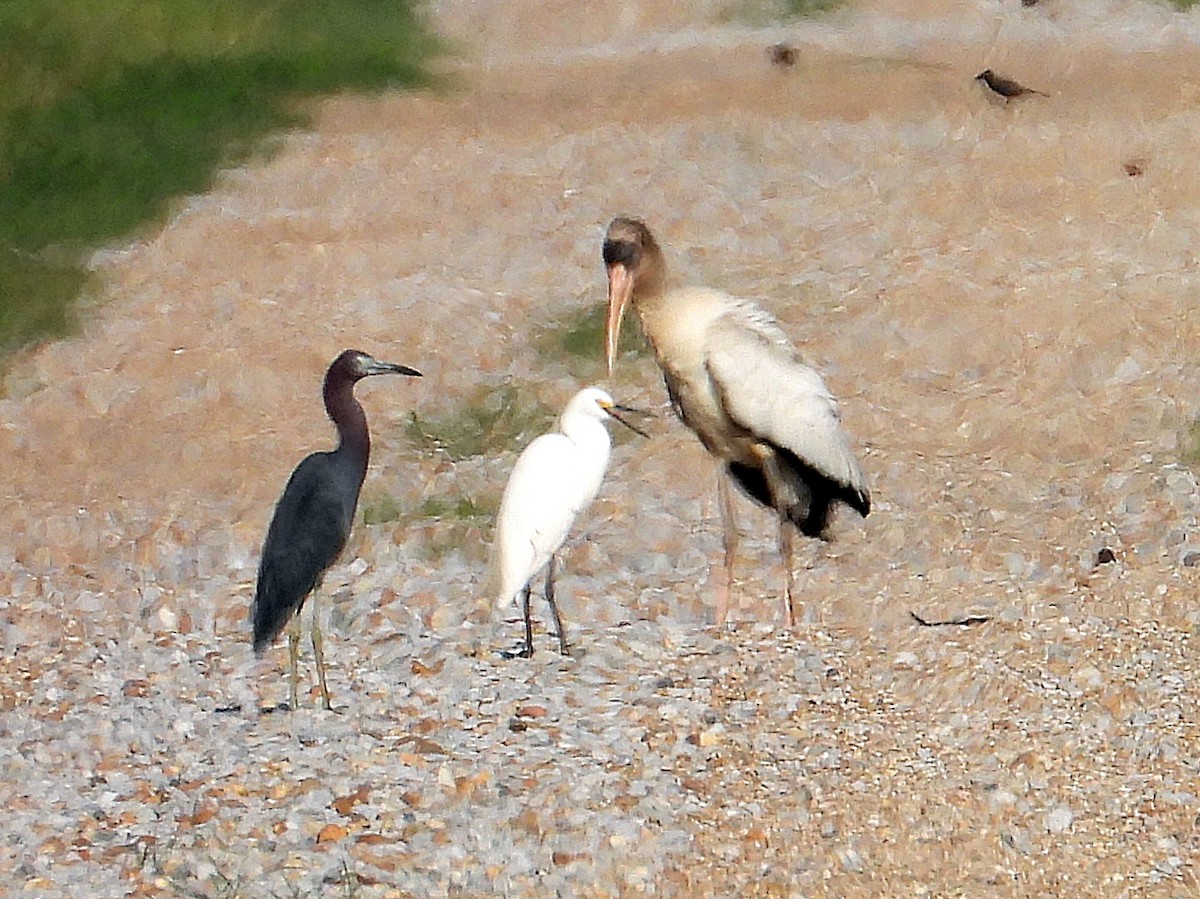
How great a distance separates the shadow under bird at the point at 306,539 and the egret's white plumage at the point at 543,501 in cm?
54

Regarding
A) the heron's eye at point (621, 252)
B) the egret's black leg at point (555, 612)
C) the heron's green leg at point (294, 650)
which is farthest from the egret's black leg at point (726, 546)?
the heron's green leg at point (294, 650)

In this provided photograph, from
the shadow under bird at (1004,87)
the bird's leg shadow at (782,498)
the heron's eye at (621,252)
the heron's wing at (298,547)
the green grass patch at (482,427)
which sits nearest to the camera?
the heron's wing at (298,547)

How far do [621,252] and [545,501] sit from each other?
4.03 ft

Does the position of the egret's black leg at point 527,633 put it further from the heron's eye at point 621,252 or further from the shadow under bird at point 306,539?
the heron's eye at point 621,252

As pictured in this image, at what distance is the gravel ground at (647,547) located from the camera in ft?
18.1

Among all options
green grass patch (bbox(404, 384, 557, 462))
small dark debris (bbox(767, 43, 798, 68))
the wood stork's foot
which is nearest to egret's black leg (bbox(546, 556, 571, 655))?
the wood stork's foot

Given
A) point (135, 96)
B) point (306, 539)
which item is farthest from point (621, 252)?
point (135, 96)

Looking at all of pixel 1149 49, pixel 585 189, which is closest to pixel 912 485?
pixel 585 189

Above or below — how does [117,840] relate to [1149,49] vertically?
above

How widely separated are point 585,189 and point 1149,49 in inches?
247

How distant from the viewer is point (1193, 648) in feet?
20.9

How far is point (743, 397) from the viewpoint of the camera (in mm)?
6895

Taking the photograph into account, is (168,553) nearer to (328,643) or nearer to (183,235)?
(328,643)

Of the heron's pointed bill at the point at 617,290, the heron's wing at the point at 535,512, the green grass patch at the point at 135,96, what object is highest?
the heron's pointed bill at the point at 617,290
